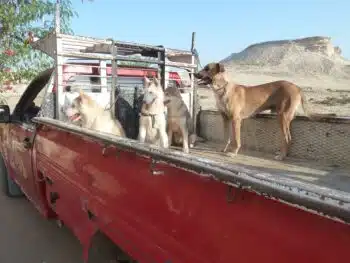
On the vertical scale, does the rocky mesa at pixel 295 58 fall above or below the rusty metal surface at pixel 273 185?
above

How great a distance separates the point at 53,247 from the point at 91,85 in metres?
2.03

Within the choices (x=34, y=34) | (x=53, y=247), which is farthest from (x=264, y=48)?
(x=53, y=247)

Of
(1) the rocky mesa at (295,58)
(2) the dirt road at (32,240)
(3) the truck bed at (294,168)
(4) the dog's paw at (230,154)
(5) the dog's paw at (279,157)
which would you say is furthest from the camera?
(1) the rocky mesa at (295,58)

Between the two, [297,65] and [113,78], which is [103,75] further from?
[297,65]

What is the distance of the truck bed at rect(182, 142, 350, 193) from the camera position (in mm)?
2838

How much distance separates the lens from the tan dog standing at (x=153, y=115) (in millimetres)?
4492

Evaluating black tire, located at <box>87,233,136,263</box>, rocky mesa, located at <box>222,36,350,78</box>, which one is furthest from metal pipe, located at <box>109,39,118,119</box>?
rocky mesa, located at <box>222,36,350,78</box>

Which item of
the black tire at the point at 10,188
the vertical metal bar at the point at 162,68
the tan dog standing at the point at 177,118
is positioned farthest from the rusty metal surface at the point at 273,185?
the black tire at the point at 10,188

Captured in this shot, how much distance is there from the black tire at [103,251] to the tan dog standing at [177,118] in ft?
8.30

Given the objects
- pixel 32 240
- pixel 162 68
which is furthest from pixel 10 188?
pixel 162 68

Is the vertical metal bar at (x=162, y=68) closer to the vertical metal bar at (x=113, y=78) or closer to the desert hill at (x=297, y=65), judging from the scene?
the vertical metal bar at (x=113, y=78)

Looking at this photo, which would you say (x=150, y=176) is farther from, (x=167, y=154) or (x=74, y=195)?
(x=74, y=195)

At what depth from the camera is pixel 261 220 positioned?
123 cm

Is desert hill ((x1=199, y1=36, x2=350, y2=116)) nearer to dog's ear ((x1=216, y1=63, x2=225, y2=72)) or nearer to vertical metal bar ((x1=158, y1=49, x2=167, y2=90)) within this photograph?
vertical metal bar ((x1=158, y1=49, x2=167, y2=90))
